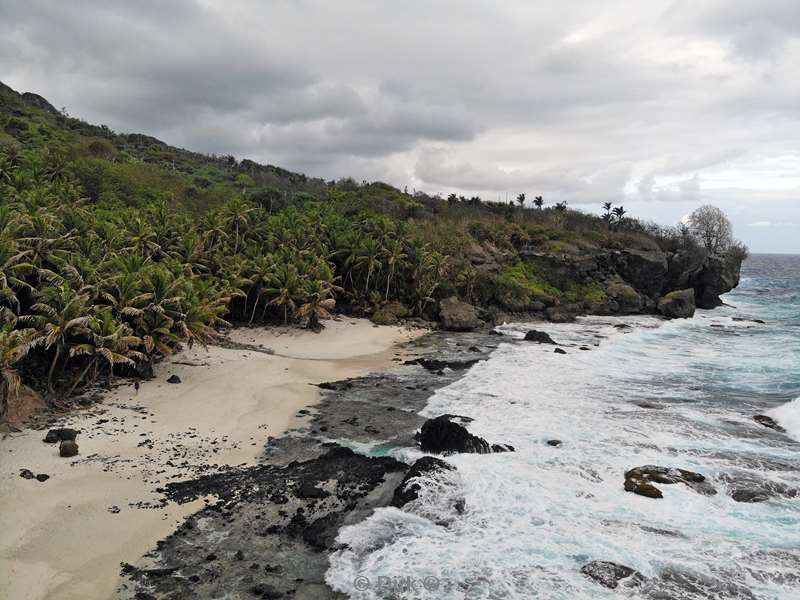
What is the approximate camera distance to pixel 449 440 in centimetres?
2169

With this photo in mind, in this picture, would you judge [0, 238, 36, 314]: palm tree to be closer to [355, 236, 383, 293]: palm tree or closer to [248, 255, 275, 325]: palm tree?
[248, 255, 275, 325]: palm tree

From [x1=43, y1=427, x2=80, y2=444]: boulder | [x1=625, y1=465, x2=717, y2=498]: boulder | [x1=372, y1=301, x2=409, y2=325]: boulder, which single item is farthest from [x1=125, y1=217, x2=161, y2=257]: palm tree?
[x1=625, y1=465, x2=717, y2=498]: boulder

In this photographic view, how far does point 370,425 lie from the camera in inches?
976

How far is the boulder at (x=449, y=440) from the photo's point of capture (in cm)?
2148

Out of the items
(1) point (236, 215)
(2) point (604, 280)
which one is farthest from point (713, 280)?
(1) point (236, 215)

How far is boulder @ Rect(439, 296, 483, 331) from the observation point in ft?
176

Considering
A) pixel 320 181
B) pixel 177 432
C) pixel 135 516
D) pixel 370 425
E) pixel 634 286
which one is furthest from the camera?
pixel 320 181

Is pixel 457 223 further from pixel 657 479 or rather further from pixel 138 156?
pixel 657 479

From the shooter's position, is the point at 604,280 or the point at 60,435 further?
the point at 604,280

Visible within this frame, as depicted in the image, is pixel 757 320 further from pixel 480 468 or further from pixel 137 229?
pixel 137 229

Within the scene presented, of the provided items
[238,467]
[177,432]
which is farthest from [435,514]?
[177,432]

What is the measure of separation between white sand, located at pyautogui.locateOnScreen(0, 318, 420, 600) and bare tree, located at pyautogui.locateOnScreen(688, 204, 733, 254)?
297ft

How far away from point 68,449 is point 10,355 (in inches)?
178

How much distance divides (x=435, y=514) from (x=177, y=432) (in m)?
12.4
